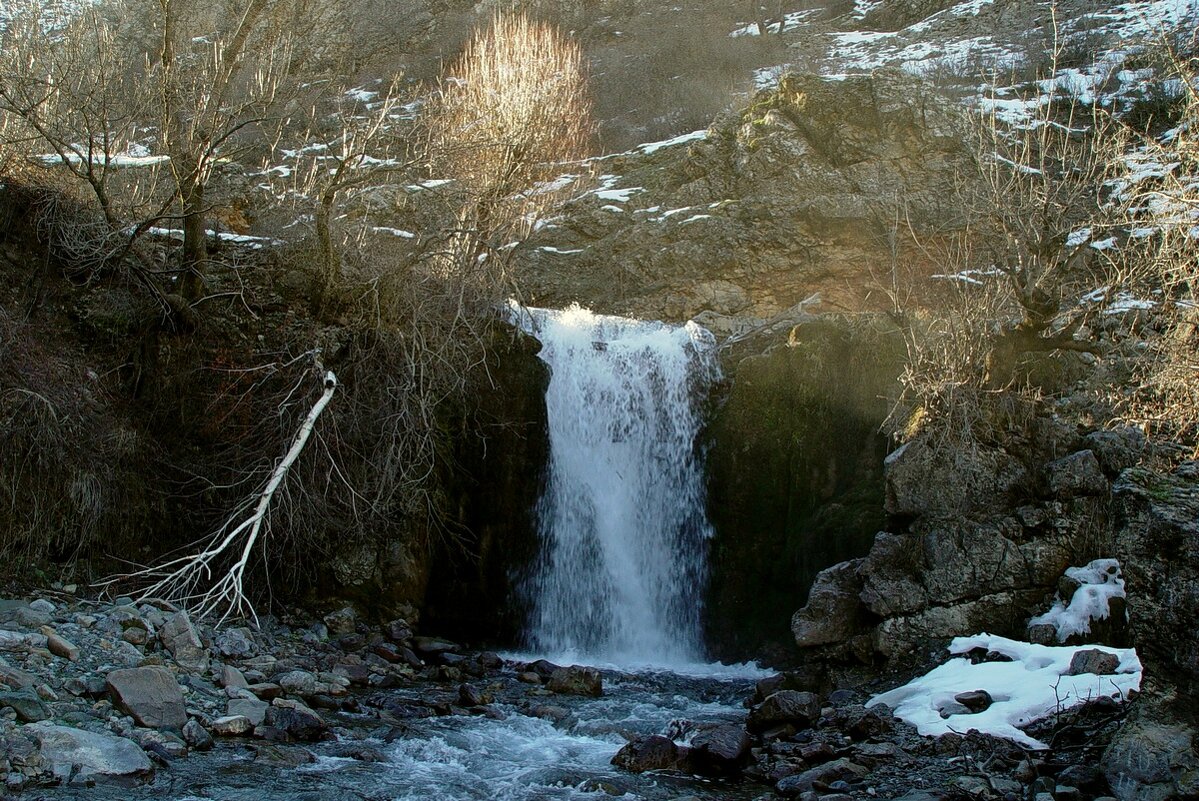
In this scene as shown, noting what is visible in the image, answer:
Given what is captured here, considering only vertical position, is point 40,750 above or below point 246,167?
below

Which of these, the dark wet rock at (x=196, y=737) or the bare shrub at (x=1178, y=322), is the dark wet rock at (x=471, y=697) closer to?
the dark wet rock at (x=196, y=737)

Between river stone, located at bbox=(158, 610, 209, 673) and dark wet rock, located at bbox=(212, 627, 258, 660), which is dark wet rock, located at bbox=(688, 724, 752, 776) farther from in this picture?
dark wet rock, located at bbox=(212, 627, 258, 660)

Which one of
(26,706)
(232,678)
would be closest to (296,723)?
(232,678)

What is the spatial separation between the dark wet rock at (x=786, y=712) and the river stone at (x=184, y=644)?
4735mm

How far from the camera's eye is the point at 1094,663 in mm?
7012

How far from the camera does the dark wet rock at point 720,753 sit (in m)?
6.92

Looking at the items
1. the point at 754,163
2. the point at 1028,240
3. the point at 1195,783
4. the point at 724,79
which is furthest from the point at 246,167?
the point at 1195,783

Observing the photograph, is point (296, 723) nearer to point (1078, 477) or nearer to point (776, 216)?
point (1078, 477)

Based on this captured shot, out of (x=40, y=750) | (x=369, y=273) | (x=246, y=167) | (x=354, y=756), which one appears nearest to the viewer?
(x=40, y=750)

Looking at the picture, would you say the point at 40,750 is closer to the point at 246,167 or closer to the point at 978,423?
the point at 978,423

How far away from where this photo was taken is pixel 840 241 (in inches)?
768

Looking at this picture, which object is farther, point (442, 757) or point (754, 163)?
point (754, 163)

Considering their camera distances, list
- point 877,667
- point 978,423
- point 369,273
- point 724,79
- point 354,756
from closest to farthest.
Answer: point 354,756
point 877,667
point 978,423
point 369,273
point 724,79

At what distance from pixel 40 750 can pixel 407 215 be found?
1535cm
